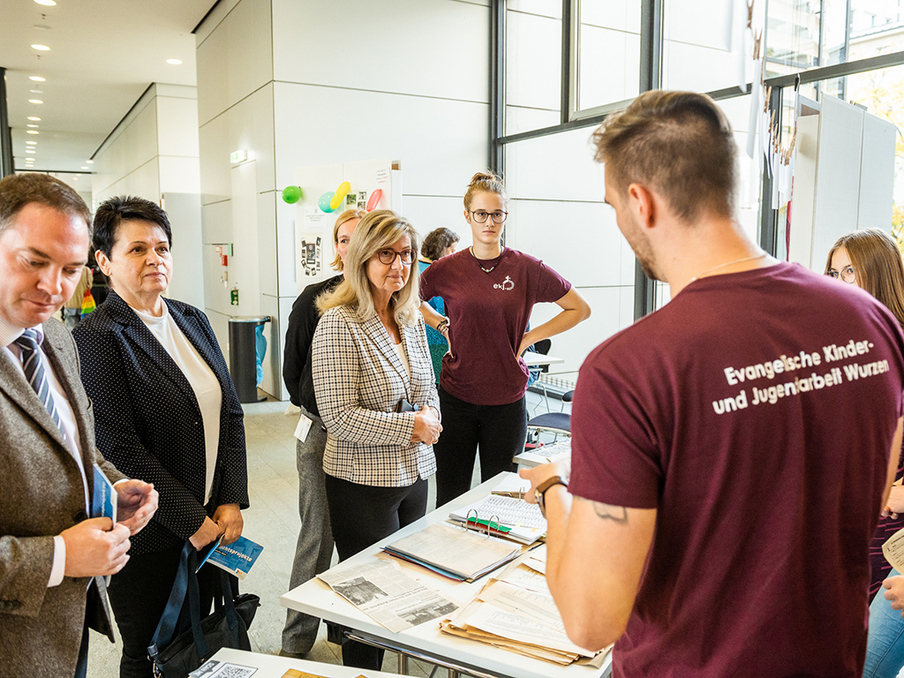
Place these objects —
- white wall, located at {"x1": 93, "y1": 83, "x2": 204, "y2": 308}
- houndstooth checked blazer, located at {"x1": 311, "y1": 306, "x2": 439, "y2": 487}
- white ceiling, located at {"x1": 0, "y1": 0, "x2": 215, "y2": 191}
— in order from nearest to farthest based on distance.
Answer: houndstooth checked blazer, located at {"x1": 311, "y1": 306, "x2": 439, "y2": 487}
white ceiling, located at {"x1": 0, "y1": 0, "x2": 215, "y2": 191}
white wall, located at {"x1": 93, "y1": 83, "x2": 204, "y2": 308}

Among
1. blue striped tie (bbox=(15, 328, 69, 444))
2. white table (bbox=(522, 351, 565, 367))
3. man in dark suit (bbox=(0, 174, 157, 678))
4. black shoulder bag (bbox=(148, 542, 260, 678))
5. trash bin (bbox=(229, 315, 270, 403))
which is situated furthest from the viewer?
trash bin (bbox=(229, 315, 270, 403))

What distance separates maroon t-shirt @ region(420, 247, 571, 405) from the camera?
113 inches

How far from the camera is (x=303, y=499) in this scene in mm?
2594

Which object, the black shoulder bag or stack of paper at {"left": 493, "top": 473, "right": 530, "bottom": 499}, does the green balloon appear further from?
the black shoulder bag

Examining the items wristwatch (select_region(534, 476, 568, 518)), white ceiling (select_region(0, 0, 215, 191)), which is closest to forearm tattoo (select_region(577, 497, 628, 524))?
wristwatch (select_region(534, 476, 568, 518))

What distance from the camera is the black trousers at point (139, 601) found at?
1713mm

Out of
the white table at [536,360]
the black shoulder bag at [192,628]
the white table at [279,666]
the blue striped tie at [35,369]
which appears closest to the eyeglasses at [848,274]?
the white table at [279,666]

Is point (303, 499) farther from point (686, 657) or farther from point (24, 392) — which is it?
point (686, 657)

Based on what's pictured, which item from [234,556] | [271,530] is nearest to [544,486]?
[234,556]

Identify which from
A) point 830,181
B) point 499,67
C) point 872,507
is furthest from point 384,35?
point 872,507

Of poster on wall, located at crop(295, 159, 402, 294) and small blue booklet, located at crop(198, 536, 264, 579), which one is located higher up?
poster on wall, located at crop(295, 159, 402, 294)

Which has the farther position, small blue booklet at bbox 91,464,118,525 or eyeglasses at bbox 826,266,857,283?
eyeglasses at bbox 826,266,857,283

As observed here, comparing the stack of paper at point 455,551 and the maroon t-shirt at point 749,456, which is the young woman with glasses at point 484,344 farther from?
the maroon t-shirt at point 749,456

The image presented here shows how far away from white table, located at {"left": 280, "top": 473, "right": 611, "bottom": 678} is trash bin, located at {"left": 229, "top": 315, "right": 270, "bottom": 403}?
508 cm
